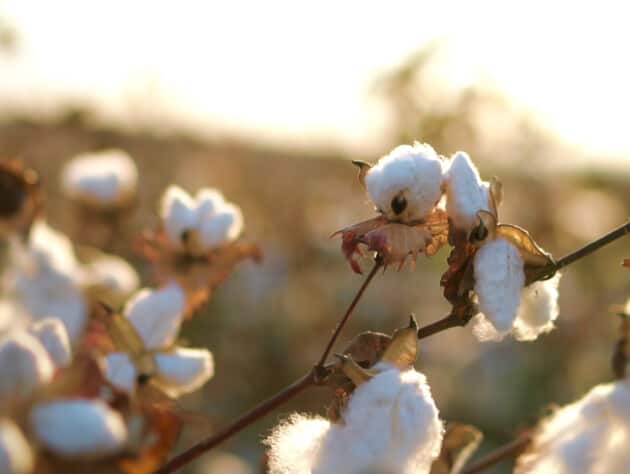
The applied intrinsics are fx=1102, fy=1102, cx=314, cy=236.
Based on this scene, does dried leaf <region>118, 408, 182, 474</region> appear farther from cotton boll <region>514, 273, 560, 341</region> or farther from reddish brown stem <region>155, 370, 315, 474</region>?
cotton boll <region>514, 273, 560, 341</region>

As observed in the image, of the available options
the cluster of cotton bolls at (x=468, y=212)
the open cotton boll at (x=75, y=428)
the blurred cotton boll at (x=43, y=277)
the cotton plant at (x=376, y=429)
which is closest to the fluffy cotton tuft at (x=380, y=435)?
the cotton plant at (x=376, y=429)

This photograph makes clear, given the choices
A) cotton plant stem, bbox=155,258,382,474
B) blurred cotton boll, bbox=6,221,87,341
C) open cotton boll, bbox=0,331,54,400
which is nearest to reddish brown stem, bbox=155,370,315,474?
cotton plant stem, bbox=155,258,382,474

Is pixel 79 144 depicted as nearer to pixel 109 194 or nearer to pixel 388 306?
pixel 388 306

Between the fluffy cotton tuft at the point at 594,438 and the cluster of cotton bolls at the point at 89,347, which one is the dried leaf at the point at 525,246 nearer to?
the fluffy cotton tuft at the point at 594,438

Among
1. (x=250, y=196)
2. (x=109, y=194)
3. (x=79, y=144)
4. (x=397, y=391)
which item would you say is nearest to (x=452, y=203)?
(x=397, y=391)

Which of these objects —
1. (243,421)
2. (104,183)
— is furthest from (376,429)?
(104,183)

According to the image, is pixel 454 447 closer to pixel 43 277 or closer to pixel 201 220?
pixel 201 220
